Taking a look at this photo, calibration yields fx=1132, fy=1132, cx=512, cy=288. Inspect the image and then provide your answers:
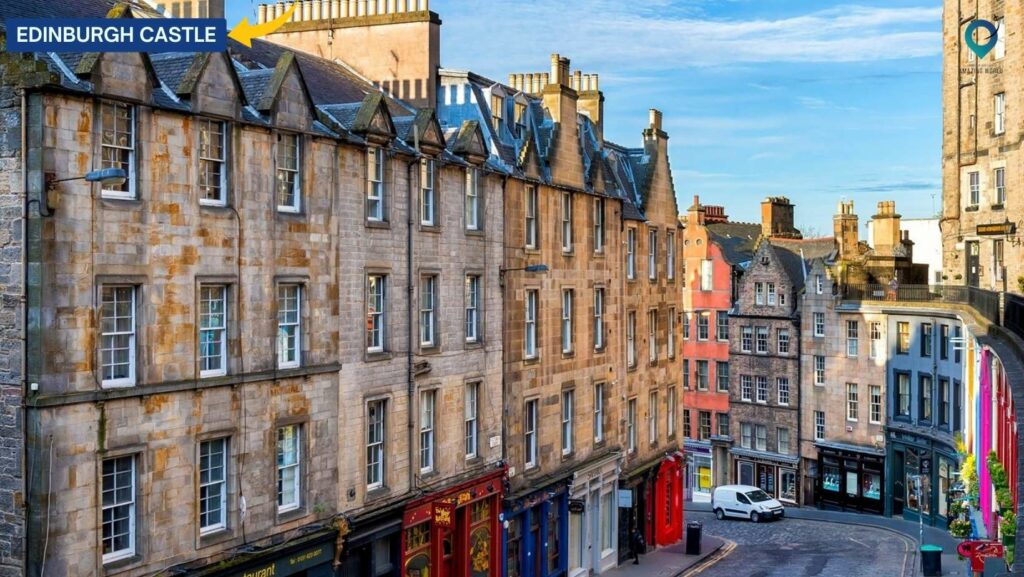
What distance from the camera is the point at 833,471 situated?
58.5 meters

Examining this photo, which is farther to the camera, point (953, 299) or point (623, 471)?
point (953, 299)

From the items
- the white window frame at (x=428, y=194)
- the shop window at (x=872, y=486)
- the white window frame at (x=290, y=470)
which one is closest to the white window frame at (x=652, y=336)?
the white window frame at (x=428, y=194)

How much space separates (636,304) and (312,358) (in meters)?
20.8

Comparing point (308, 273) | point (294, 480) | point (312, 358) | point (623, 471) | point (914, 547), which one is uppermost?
point (308, 273)

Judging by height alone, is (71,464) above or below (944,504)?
above

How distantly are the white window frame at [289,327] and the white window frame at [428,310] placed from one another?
16.4 feet

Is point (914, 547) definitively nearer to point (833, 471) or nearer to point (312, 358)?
point (833, 471)

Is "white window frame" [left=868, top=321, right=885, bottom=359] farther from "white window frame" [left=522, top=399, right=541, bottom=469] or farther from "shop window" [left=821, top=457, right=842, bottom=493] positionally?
"white window frame" [left=522, top=399, right=541, bottom=469]

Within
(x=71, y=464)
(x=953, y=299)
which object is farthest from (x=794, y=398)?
(x=71, y=464)

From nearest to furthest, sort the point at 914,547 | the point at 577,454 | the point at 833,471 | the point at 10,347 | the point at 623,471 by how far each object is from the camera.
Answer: the point at 10,347 < the point at 577,454 < the point at 623,471 < the point at 914,547 < the point at 833,471

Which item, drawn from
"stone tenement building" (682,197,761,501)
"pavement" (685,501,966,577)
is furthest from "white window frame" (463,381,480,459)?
"stone tenement building" (682,197,761,501)

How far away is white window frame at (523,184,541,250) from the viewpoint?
3428 cm

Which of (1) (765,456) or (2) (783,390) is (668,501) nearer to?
(1) (765,456)

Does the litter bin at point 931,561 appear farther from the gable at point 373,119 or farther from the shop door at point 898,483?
the gable at point 373,119
